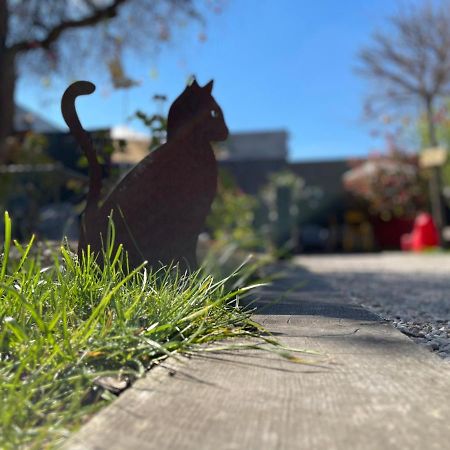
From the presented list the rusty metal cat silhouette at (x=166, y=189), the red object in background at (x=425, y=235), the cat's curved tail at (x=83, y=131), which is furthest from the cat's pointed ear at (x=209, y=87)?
the red object in background at (x=425, y=235)

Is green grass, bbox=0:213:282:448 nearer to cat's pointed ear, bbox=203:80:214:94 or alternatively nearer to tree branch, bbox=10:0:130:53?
cat's pointed ear, bbox=203:80:214:94

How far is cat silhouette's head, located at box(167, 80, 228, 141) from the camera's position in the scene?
2939 mm

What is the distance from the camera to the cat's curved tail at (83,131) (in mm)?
2652

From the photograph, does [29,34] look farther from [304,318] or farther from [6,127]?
[304,318]

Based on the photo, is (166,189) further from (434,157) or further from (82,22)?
(434,157)

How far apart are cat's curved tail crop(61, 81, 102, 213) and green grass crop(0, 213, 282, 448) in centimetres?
68

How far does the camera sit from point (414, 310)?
3066mm

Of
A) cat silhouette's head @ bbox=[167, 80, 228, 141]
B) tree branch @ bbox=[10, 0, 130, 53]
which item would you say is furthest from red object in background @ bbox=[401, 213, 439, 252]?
cat silhouette's head @ bbox=[167, 80, 228, 141]

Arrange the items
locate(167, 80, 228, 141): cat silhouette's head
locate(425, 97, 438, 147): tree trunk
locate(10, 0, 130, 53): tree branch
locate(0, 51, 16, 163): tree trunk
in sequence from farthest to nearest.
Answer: locate(425, 97, 438, 147): tree trunk, locate(10, 0, 130, 53): tree branch, locate(0, 51, 16, 163): tree trunk, locate(167, 80, 228, 141): cat silhouette's head

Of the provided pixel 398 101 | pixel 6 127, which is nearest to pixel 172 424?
pixel 6 127

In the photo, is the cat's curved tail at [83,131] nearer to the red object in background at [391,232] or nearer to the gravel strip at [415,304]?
the gravel strip at [415,304]

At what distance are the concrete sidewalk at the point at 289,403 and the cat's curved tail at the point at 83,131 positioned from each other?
1404 mm

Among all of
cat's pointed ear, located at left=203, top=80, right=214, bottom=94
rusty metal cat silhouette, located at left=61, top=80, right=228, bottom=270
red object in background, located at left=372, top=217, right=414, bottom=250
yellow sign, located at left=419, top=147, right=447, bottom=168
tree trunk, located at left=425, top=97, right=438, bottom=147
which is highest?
tree trunk, located at left=425, top=97, right=438, bottom=147

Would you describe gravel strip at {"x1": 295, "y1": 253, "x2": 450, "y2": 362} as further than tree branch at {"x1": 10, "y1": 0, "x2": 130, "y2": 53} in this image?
No
